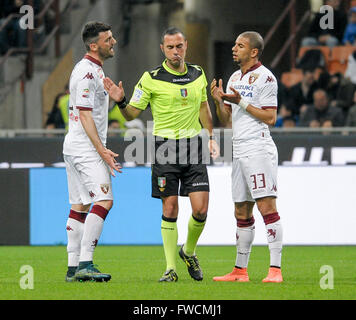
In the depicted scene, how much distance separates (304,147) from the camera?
13.9 metres

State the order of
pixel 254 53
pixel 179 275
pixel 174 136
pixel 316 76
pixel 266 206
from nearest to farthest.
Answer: pixel 266 206 < pixel 254 53 < pixel 174 136 < pixel 179 275 < pixel 316 76

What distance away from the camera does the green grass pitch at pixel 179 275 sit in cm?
780

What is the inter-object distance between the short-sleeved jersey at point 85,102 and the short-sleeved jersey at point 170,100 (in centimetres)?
30

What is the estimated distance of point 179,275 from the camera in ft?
31.7

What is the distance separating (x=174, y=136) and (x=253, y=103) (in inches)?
30.1

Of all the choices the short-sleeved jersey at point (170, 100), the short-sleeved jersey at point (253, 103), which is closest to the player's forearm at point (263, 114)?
the short-sleeved jersey at point (253, 103)

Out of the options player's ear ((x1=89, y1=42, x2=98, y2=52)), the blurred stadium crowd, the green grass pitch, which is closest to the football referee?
player's ear ((x1=89, y1=42, x2=98, y2=52))

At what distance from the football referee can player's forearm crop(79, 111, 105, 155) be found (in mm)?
367

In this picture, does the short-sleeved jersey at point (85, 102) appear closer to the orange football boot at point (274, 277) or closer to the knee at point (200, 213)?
the knee at point (200, 213)

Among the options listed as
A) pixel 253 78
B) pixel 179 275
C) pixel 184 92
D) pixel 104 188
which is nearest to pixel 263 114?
pixel 253 78

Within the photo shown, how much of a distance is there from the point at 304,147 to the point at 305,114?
1.60 m

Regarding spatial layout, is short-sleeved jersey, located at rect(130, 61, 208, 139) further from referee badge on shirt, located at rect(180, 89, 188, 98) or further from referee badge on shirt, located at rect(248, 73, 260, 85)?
referee badge on shirt, located at rect(248, 73, 260, 85)

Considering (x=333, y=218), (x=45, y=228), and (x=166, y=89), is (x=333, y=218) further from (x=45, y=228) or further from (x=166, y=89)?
(x=166, y=89)

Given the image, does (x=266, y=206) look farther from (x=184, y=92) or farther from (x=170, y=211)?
(x=184, y=92)
